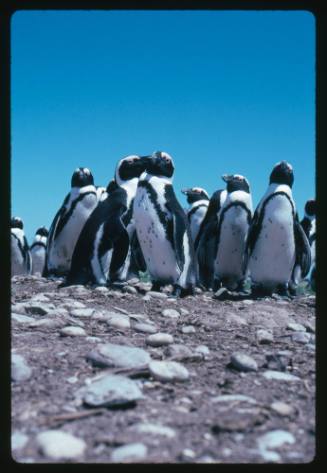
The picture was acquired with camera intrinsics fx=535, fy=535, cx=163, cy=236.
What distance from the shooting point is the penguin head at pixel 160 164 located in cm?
507

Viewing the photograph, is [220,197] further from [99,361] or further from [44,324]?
[99,361]

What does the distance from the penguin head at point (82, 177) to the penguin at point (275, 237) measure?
2260 mm

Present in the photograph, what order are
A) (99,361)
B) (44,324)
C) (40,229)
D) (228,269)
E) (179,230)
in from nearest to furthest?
(99,361) < (44,324) < (179,230) < (228,269) < (40,229)

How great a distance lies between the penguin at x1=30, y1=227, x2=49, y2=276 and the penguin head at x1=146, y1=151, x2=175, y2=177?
774 cm

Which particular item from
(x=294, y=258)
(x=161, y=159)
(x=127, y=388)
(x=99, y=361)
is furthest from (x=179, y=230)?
(x=127, y=388)

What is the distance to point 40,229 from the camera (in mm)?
12711

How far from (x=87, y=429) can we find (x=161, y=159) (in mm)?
3998

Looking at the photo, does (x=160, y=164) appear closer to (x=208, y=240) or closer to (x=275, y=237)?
(x=275, y=237)

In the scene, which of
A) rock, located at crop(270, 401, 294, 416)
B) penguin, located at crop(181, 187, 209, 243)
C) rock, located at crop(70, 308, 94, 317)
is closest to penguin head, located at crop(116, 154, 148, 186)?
penguin, located at crop(181, 187, 209, 243)

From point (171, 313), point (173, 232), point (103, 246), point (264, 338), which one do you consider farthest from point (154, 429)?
point (103, 246)

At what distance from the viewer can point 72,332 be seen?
2.40 meters

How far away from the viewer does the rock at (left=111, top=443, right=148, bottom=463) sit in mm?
1081

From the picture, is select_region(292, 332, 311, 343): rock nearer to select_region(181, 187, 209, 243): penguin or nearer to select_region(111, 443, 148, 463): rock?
select_region(111, 443, 148, 463): rock

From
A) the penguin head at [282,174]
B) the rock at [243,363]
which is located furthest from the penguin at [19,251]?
the rock at [243,363]
